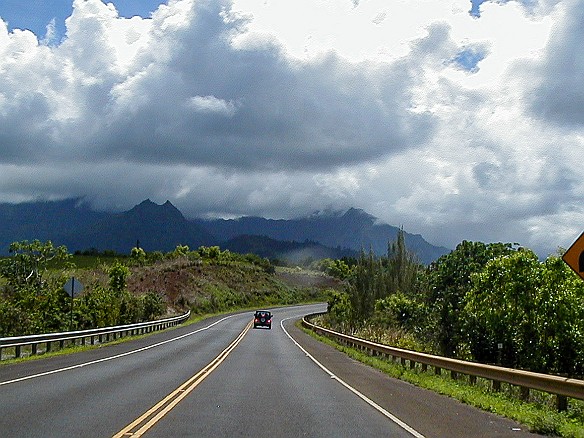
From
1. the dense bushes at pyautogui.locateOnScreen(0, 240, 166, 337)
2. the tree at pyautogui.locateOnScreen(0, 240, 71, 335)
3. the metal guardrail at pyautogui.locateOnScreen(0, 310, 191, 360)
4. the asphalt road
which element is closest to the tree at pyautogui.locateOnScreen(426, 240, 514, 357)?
the asphalt road

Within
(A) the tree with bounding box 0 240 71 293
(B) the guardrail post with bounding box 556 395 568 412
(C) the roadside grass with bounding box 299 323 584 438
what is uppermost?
(A) the tree with bounding box 0 240 71 293

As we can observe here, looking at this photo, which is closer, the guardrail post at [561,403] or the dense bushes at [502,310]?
the guardrail post at [561,403]

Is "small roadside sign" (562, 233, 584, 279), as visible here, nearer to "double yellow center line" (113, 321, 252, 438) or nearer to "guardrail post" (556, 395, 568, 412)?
"guardrail post" (556, 395, 568, 412)

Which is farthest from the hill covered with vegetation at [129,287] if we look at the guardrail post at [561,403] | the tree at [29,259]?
the guardrail post at [561,403]

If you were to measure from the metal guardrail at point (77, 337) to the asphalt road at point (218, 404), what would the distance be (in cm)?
257

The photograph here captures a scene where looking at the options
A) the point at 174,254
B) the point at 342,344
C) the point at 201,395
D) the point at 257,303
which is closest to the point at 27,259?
the point at 342,344

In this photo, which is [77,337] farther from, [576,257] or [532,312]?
[576,257]

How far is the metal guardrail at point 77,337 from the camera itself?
2700 cm

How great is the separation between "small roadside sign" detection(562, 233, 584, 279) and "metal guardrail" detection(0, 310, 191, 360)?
19.4 meters

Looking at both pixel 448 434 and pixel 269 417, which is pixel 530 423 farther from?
pixel 269 417

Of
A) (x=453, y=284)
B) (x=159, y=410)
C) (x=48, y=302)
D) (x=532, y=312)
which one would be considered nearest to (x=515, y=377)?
(x=159, y=410)

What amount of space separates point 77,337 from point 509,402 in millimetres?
23295

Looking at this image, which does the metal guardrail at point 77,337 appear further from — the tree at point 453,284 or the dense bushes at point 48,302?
the tree at point 453,284

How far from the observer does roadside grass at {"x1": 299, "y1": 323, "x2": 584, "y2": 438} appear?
1252 cm
